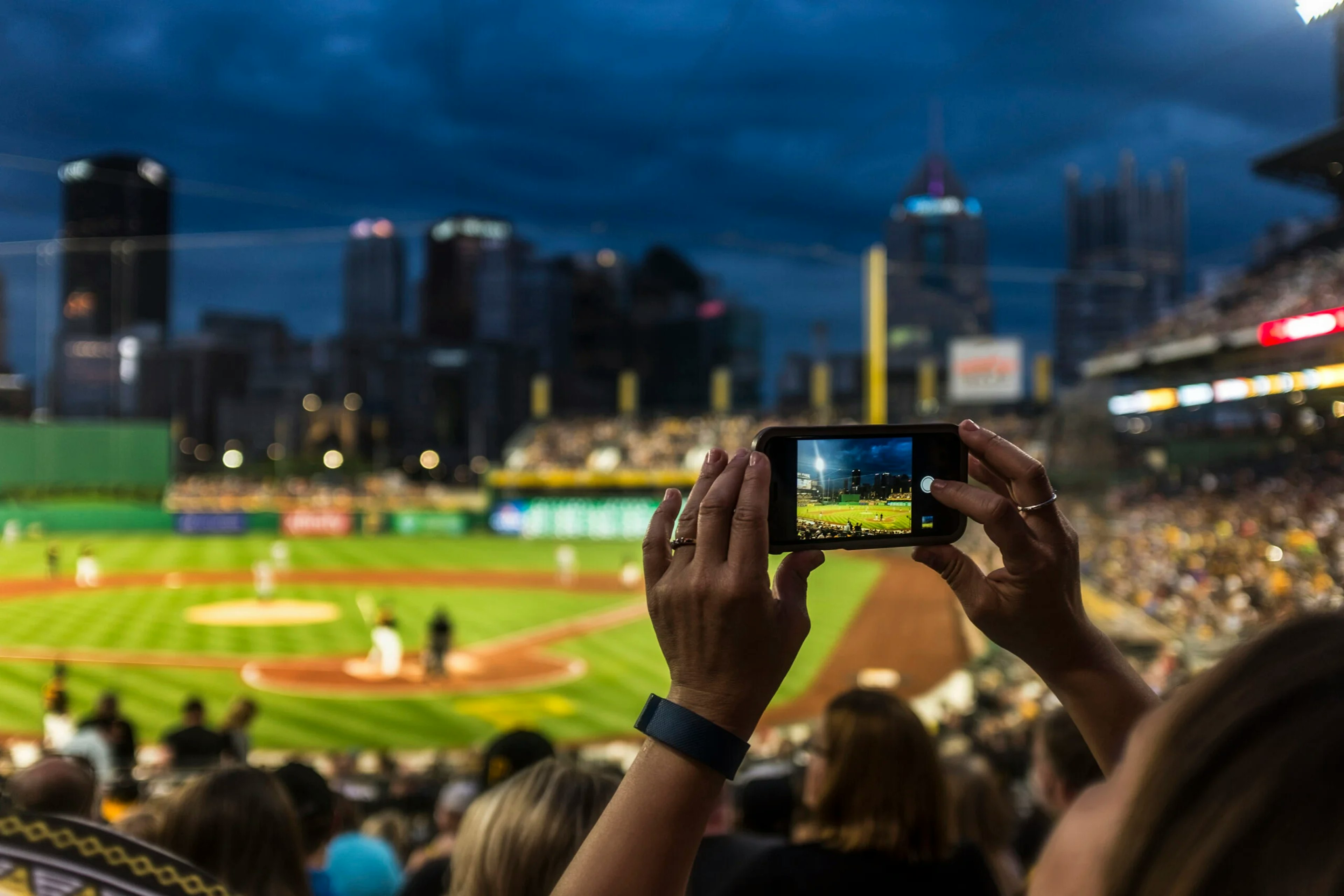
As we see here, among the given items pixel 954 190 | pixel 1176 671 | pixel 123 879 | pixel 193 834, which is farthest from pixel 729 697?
pixel 954 190

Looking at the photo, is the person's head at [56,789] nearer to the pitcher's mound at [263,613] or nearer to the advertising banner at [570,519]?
the pitcher's mound at [263,613]

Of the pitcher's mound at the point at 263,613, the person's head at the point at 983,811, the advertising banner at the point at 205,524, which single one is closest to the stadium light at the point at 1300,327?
the person's head at the point at 983,811

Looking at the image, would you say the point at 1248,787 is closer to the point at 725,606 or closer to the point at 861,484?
the point at 725,606

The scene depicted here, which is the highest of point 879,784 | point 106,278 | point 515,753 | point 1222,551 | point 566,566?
point 106,278

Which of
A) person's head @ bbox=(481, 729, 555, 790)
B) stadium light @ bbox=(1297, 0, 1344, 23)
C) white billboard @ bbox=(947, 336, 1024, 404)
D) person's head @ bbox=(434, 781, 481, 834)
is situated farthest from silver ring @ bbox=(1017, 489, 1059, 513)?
white billboard @ bbox=(947, 336, 1024, 404)

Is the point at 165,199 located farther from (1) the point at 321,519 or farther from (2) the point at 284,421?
(1) the point at 321,519

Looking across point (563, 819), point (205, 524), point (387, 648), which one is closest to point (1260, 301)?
point (387, 648)
